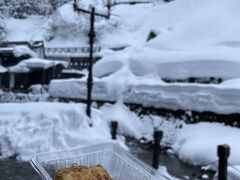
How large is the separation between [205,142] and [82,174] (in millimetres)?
6163

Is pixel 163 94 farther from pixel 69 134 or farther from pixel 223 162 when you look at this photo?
pixel 223 162

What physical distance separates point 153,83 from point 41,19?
20.5m

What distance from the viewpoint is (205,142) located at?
7297 mm

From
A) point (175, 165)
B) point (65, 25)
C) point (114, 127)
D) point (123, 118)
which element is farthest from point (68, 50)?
point (175, 165)

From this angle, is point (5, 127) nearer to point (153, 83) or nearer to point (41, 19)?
point (153, 83)

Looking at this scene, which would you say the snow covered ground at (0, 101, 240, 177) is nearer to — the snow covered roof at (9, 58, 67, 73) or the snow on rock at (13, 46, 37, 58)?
the snow covered roof at (9, 58, 67, 73)

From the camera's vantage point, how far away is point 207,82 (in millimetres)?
9281

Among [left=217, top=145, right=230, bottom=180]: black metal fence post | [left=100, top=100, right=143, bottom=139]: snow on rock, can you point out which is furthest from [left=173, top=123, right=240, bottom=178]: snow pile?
[left=217, top=145, right=230, bottom=180]: black metal fence post

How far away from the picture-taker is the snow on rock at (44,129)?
668 centimetres

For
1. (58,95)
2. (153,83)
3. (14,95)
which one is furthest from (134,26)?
(153,83)

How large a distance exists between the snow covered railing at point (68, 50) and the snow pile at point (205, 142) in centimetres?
1797

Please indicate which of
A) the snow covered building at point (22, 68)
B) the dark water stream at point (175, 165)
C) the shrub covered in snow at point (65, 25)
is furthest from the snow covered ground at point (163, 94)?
the shrub covered in snow at point (65, 25)

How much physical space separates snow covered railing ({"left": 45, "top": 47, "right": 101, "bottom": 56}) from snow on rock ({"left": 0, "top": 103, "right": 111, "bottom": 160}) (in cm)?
1820

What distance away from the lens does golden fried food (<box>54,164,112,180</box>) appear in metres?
1.46
